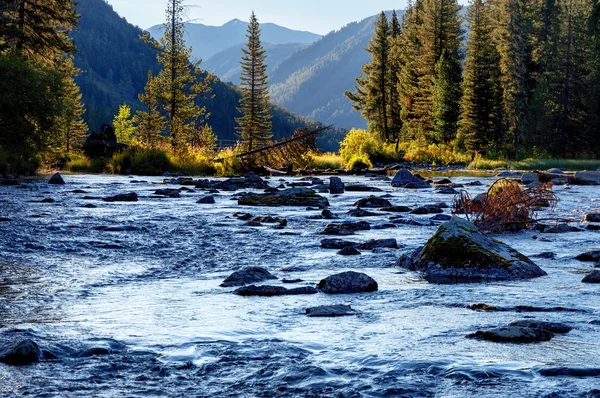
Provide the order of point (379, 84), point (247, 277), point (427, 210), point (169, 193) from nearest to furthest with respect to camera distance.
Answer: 1. point (247, 277)
2. point (427, 210)
3. point (169, 193)
4. point (379, 84)

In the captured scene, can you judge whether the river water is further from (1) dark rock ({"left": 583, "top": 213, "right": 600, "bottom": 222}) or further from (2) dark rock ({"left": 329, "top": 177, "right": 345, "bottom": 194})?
(2) dark rock ({"left": 329, "top": 177, "right": 345, "bottom": 194})

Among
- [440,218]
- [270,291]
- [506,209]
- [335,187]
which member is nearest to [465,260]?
[270,291]

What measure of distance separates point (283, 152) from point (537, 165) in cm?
2451

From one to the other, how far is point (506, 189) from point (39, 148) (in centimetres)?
2559

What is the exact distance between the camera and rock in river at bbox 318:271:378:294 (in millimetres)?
7609

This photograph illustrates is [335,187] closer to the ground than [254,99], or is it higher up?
closer to the ground

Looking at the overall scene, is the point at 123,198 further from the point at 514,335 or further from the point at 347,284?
the point at 514,335

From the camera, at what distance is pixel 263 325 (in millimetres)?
5988

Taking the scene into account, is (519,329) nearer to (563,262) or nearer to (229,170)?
(563,262)

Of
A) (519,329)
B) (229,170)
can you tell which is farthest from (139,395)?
(229,170)

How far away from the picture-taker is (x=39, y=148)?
32.6 m

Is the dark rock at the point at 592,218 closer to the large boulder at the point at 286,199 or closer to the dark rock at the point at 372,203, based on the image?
the dark rock at the point at 372,203

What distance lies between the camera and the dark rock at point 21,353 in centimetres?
470

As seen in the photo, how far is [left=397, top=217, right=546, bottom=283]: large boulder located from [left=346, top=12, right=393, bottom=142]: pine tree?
2862 inches
